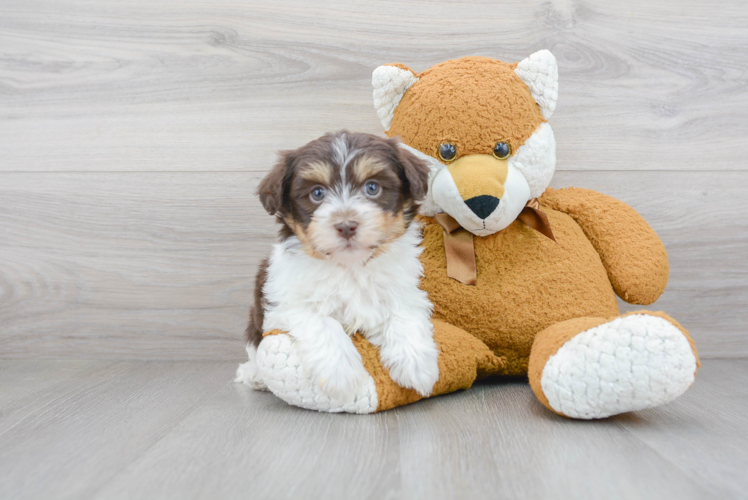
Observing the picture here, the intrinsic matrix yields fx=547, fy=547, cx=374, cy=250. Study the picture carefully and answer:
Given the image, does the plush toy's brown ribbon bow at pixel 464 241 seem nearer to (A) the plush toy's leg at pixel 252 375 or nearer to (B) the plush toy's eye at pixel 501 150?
(B) the plush toy's eye at pixel 501 150

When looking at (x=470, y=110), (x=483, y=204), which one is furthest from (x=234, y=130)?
(x=483, y=204)

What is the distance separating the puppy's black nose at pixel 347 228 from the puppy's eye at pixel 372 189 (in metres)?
0.12

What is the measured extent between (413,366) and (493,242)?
0.48 meters

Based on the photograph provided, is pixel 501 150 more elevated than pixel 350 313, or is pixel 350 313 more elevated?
pixel 501 150

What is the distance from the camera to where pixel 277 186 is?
136 cm

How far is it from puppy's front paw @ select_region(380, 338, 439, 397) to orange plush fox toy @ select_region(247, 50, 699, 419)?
0.03 metres

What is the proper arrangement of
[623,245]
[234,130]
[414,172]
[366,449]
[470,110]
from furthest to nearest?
A: [234,130]
[623,245]
[470,110]
[414,172]
[366,449]

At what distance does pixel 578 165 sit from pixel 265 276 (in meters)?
1.22

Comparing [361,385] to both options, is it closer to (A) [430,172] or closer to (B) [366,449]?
(B) [366,449]

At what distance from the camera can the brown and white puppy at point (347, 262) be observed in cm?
129

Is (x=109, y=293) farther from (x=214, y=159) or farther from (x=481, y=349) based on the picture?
(x=481, y=349)

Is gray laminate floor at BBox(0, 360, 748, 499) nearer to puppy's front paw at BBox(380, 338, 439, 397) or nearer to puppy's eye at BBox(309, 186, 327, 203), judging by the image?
puppy's front paw at BBox(380, 338, 439, 397)

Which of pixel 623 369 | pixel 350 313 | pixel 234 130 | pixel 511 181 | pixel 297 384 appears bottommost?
pixel 297 384

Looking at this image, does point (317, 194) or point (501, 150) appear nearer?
point (317, 194)
